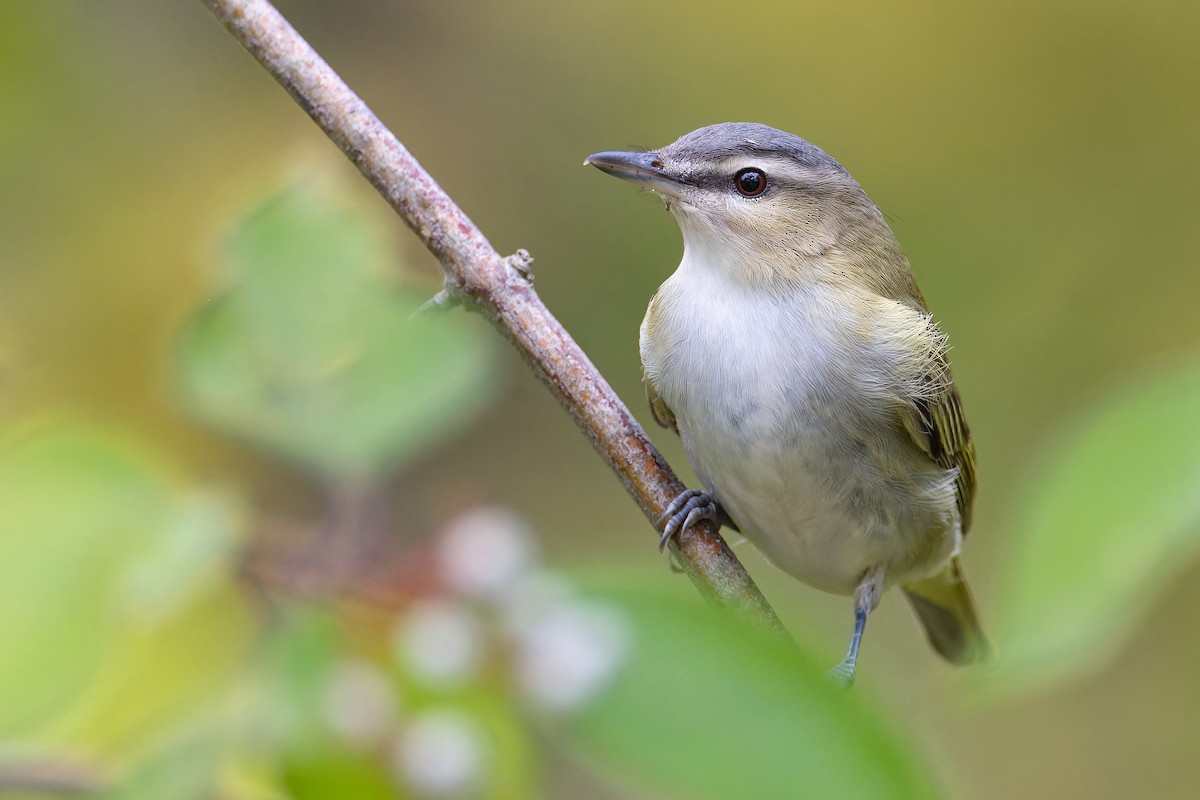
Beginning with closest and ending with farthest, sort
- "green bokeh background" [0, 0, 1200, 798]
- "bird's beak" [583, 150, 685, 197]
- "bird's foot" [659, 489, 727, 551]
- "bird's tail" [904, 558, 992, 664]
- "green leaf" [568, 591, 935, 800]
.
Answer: "green leaf" [568, 591, 935, 800], "bird's foot" [659, 489, 727, 551], "bird's beak" [583, 150, 685, 197], "bird's tail" [904, 558, 992, 664], "green bokeh background" [0, 0, 1200, 798]

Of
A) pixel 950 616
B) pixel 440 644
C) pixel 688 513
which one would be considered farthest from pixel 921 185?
pixel 440 644

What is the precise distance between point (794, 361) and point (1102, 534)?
2293mm

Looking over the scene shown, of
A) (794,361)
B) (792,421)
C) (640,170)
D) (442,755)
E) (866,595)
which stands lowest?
(866,595)

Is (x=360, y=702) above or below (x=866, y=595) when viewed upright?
above

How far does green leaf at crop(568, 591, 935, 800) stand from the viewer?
85cm

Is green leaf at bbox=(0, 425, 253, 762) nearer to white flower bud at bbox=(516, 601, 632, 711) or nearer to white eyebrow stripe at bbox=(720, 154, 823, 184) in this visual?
white flower bud at bbox=(516, 601, 632, 711)

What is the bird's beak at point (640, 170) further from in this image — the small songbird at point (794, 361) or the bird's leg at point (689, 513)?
the bird's leg at point (689, 513)

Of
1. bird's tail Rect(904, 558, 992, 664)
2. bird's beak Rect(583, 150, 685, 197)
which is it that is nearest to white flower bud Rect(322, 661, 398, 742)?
bird's beak Rect(583, 150, 685, 197)

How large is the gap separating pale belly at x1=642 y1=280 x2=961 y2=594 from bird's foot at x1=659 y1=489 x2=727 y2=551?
63 millimetres

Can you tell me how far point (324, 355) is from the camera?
1341mm

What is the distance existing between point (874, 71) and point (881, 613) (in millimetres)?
3157

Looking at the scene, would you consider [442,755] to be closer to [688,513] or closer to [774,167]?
[688,513]

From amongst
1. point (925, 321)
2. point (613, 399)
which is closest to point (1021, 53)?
point (925, 321)

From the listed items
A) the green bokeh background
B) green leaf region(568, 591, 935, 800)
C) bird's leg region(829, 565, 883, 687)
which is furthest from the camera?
the green bokeh background
